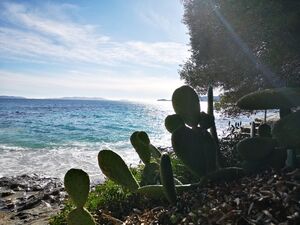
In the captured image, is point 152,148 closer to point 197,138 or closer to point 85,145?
point 197,138

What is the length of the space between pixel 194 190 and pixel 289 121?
5.79 ft

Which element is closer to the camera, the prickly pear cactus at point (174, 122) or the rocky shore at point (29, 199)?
the prickly pear cactus at point (174, 122)

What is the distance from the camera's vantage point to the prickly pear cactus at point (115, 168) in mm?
6125

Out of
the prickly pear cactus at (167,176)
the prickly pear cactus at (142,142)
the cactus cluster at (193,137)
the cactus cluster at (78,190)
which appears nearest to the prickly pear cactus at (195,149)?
the cactus cluster at (193,137)

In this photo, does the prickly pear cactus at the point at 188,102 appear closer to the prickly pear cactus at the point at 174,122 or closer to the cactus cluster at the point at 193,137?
the cactus cluster at the point at 193,137

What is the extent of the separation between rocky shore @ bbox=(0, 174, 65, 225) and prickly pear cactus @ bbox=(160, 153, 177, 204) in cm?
423

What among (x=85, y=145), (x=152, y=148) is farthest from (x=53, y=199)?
(x=85, y=145)

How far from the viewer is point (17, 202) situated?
12.6m

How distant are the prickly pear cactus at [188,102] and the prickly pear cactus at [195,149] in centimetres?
34

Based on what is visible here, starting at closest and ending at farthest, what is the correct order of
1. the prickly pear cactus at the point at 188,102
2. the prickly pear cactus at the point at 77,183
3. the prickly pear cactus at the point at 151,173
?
the prickly pear cactus at the point at 77,183, the prickly pear cactus at the point at 188,102, the prickly pear cactus at the point at 151,173

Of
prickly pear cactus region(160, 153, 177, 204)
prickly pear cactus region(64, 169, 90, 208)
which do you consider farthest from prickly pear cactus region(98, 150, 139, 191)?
prickly pear cactus region(160, 153, 177, 204)

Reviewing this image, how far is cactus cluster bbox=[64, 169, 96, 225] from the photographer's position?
536 cm

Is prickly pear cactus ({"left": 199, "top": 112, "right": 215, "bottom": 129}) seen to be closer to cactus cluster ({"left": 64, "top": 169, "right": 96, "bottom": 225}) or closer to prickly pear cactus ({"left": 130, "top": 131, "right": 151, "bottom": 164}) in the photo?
prickly pear cactus ({"left": 130, "top": 131, "right": 151, "bottom": 164})

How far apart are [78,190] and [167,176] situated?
4.13 feet
